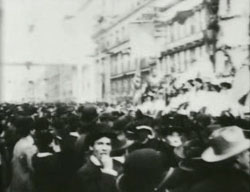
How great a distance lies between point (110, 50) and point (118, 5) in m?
1.20

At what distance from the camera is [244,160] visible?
1902 mm

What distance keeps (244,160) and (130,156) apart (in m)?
0.52

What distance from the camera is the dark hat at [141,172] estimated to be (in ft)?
6.84

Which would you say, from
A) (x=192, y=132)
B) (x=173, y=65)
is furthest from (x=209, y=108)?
(x=173, y=65)

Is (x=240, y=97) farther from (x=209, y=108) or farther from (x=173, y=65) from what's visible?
(x=173, y=65)

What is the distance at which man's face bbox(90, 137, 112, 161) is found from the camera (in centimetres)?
267

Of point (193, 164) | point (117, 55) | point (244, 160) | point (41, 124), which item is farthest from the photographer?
point (117, 55)

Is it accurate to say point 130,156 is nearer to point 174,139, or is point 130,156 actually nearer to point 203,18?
point 174,139

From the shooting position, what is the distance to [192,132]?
316 centimetres

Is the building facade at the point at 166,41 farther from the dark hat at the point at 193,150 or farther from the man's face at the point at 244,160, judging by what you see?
the man's face at the point at 244,160

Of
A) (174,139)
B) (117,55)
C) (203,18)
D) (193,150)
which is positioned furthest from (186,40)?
(193,150)

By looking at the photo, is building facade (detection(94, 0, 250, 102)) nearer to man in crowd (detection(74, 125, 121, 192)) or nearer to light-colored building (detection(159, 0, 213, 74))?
light-colored building (detection(159, 0, 213, 74))

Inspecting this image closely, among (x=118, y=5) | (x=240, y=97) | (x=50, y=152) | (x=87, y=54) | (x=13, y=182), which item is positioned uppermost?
(x=118, y=5)

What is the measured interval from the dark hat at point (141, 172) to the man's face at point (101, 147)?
0.49 m
